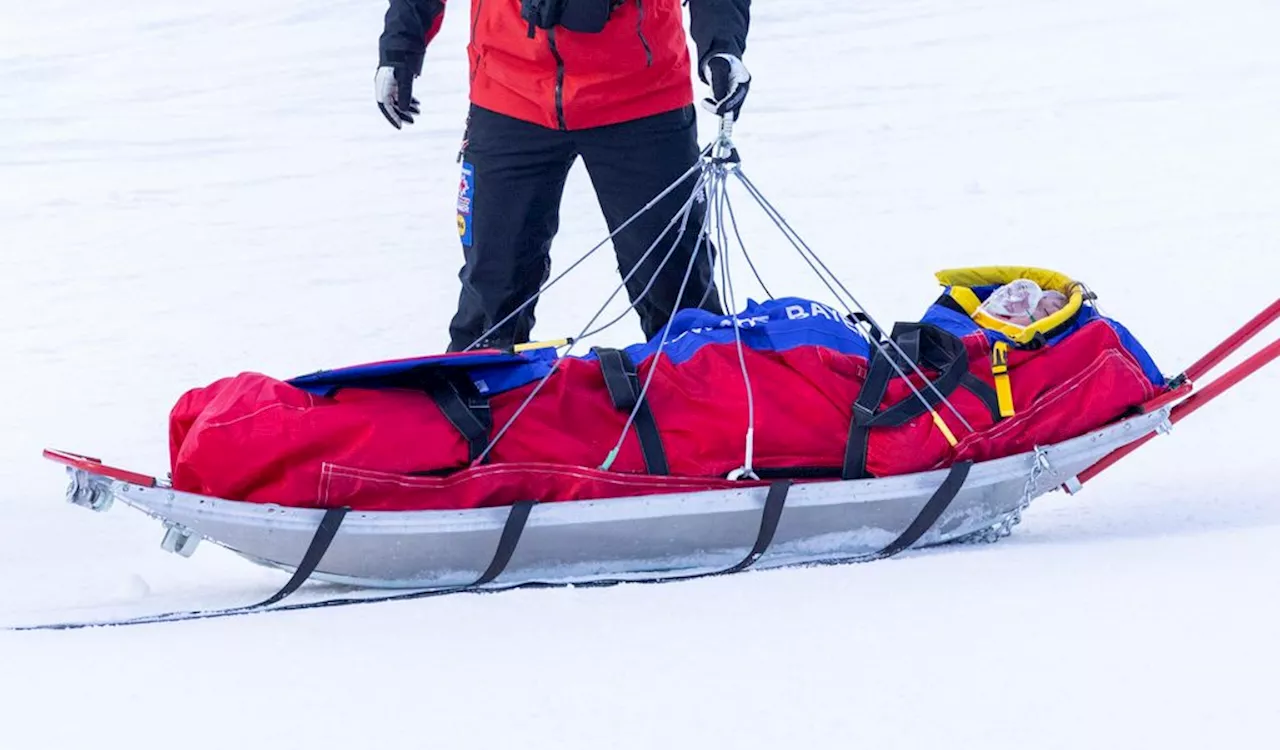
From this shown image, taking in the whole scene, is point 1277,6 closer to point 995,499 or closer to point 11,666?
point 995,499

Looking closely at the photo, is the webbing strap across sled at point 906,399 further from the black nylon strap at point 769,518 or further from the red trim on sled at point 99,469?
the red trim on sled at point 99,469

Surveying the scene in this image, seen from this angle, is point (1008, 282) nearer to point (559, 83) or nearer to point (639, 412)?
point (639, 412)

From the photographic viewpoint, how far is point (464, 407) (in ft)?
8.66

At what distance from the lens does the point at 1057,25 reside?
28.5ft

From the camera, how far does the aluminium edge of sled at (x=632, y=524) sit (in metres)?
2.54

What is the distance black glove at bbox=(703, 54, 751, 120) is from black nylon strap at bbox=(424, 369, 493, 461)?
30.7 inches

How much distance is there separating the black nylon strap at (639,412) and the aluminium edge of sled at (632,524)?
0.24 ft

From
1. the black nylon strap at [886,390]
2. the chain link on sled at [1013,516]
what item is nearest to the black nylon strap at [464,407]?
the black nylon strap at [886,390]

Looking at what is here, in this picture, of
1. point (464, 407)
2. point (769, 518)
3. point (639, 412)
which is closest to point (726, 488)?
point (769, 518)

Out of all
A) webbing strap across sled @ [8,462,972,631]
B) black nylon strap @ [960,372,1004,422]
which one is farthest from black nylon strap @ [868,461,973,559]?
black nylon strap @ [960,372,1004,422]

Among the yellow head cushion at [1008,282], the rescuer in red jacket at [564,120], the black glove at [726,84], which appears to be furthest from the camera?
the rescuer in red jacket at [564,120]

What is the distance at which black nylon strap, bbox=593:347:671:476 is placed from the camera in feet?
8.83

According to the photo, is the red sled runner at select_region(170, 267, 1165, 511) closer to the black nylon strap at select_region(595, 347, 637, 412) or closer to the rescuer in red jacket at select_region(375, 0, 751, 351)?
the black nylon strap at select_region(595, 347, 637, 412)

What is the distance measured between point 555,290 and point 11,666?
10.0 ft
